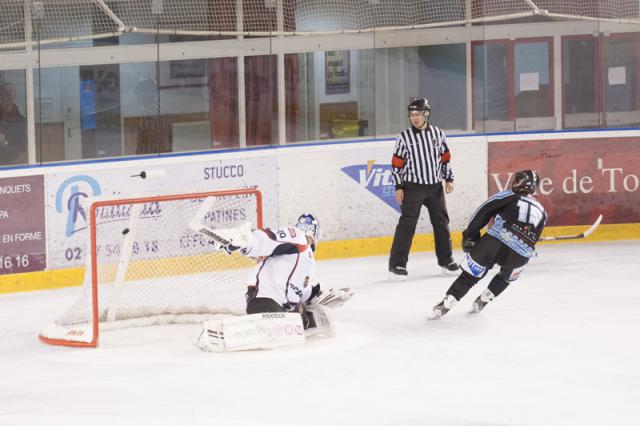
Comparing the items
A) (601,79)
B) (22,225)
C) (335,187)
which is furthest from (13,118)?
(601,79)

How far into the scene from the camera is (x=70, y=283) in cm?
896

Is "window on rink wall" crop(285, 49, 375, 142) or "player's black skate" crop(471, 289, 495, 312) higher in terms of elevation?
"window on rink wall" crop(285, 49, 375, 142)

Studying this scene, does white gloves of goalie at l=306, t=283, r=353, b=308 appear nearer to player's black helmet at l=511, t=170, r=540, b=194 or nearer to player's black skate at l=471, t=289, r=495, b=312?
player's black skate at l=471, t=289, r=495, b=312

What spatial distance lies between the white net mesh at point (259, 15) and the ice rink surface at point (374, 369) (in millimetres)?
1906

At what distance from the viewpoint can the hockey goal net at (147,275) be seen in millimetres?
7137

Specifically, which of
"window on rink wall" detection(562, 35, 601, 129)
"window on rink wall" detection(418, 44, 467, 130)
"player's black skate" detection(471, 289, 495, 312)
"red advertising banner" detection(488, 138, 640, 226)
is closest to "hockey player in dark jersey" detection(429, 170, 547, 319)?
"player's black skate" detection(471, 289, 495, 312)

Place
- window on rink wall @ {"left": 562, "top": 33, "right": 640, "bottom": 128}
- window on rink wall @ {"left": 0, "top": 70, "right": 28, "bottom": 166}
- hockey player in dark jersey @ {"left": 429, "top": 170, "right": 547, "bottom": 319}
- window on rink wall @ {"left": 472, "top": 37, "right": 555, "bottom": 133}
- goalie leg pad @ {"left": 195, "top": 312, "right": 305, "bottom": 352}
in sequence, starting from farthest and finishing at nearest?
window on rink wall @ {"left": 562, "top": 33, "right": 640, "bottom": 128} < window on rink wall @ {"left": 472, "top": 37, "right": 555, "bottom": 133} < window on rink wall @ {"left": 0, "top": 70, "right": 28, "bottom": 166} < hockey player in dark jersey @ {"left": 429, "top": 170, "right": 547, "bottom": 319} < goalie leg pad @ {"left": 195, "top": 312, "right": 305, "bottom": 352}

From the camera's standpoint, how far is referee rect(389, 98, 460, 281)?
29.4 ft

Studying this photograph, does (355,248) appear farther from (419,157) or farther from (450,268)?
(419,157)

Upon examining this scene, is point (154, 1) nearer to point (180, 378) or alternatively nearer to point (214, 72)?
point (214, 72)

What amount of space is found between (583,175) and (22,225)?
14.8 ft

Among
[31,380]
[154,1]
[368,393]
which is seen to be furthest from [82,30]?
[368,393]

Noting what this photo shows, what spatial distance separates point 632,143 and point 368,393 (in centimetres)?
548

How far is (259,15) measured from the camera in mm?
10164
